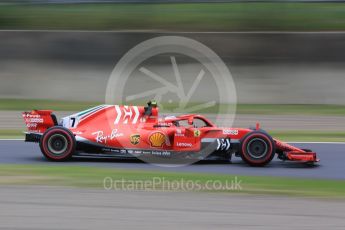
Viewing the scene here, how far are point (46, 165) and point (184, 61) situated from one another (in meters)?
12.0

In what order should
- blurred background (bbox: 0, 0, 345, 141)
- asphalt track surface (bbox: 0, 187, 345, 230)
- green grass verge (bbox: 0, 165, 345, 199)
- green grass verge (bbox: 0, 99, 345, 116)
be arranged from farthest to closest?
blurred background (bbox: 0, 0, 345, 141)
green grass verge (bbox: 0, 99, 345, 116)
green grass verge (bbox: 0, 165, 345, 199)
asphalt track surface (bbox: 0, 187, 345, 230)

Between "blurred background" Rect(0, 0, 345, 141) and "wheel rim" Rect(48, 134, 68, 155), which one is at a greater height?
"blurred background" Rect(0, 0, 345, 141)

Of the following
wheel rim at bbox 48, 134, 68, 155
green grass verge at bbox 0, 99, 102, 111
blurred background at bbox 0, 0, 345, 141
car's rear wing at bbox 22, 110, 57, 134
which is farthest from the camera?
blurred background at bbox 0, 0, 345, 141

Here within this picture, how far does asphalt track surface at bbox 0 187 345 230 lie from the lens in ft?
23.9

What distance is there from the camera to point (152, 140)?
11.9m

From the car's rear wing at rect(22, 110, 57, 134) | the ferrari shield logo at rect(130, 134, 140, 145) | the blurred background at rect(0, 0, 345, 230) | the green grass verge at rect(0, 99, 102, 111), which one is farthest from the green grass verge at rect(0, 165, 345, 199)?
the green grass verge at rect(0, 99, 102, 111)

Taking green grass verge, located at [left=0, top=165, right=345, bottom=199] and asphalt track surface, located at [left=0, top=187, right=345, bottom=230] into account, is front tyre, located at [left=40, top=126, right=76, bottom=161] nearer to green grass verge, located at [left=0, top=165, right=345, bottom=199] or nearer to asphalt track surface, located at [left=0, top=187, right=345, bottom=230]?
green grass verge, located at [left=0, top=165, right=345, bottom=199]

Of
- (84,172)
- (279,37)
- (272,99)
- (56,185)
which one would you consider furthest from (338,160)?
(279,37)

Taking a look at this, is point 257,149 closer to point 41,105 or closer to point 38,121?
point 38,121
